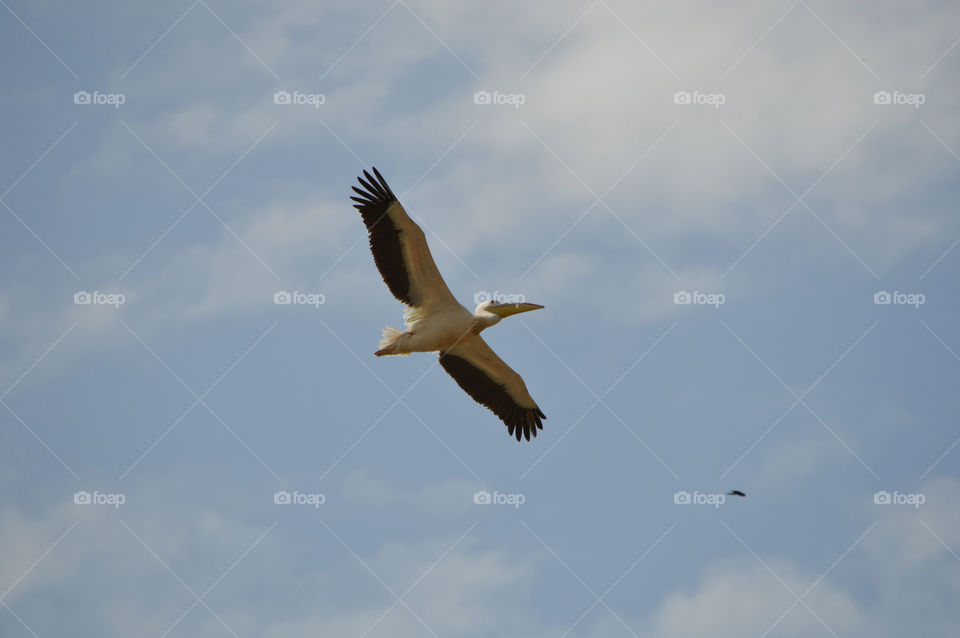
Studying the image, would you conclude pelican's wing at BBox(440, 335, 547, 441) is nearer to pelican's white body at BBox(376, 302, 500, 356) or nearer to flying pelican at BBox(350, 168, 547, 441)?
flying pelican at BBox(350, 168, 547, 441)

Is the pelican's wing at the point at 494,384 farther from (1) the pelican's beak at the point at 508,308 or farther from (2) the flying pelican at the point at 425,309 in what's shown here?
(1) the pelican's beak at the point at 508,308

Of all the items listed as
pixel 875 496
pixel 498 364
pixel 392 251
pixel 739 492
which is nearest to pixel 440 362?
pixel 498 364

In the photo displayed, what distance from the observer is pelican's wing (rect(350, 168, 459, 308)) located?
22.7 m

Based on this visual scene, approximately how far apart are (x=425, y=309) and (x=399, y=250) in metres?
1.21

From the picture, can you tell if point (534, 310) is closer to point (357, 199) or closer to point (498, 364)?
point (498, 364)

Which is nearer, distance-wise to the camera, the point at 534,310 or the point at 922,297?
the point at 534,310

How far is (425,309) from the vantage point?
23516 mm

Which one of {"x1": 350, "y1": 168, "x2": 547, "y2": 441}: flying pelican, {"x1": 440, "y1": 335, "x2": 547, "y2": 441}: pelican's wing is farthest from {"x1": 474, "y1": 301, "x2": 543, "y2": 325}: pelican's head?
{"x1": 440, "y1": 335, "x2": 547, "y2": 441}: pelican's wing

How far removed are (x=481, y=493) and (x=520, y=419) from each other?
1.59 m

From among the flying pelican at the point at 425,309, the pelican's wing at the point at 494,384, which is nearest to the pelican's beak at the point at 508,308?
the flying pelican at the point at 425,309

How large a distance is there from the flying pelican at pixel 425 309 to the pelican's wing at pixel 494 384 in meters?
0.02

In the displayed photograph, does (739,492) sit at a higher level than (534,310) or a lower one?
lower

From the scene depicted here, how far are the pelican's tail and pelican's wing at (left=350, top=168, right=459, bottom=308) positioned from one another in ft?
1.82

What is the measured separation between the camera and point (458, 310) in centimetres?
2338
